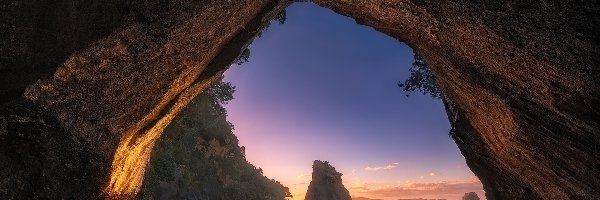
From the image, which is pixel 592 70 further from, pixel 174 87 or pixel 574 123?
pixel 174 87

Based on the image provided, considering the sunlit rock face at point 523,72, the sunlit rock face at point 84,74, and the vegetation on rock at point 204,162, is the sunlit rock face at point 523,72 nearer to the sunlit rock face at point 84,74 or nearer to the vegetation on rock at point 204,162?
the sunlit rock face at point 84,74

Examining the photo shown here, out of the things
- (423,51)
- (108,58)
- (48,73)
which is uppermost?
(423,51)

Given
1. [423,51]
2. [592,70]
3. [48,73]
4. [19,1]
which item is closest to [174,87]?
[48,73]

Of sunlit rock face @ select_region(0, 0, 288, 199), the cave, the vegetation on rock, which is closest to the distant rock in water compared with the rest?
the vegetation on rock

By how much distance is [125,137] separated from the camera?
11734 millimetres

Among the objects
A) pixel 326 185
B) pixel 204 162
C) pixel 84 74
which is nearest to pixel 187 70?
pixel 84 74

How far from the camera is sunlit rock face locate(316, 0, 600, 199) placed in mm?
6668

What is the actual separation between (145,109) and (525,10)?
10.2 meters

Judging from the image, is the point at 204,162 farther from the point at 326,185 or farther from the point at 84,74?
the point at 84,74

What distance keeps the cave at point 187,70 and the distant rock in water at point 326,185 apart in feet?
174

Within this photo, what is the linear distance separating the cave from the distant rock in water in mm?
53168

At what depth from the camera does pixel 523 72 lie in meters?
8.40

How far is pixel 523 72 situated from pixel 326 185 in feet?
193

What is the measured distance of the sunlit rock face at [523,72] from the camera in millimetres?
6668
